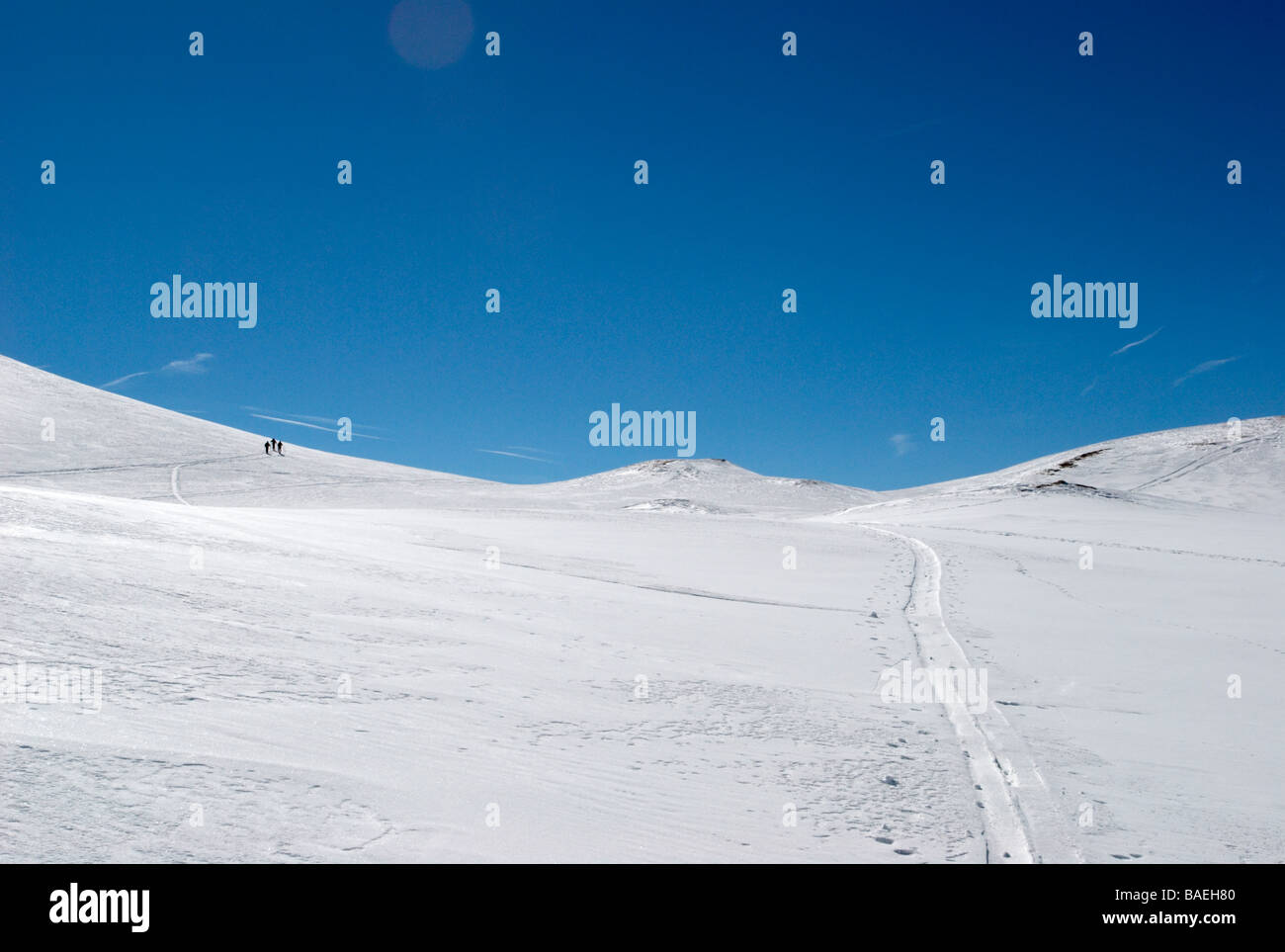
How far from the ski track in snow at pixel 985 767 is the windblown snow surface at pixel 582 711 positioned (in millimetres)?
39

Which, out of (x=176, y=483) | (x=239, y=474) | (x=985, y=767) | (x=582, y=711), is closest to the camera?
(x=985, y=767)

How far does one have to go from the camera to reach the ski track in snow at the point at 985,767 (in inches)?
169

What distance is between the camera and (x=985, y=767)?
5.44 meters

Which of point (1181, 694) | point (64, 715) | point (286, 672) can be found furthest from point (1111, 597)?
point (64, 715)

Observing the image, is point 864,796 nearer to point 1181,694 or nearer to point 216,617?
point 1181,694

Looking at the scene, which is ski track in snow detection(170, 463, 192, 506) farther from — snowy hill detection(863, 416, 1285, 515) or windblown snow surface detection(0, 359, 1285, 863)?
snowy hill detection(863, 416, 1285, 515)

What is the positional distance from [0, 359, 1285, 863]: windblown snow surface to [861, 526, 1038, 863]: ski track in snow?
4cm

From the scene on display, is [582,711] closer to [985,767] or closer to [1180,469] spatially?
[985,767]

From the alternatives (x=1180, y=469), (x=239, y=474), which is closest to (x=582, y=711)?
(x=239, y=474)

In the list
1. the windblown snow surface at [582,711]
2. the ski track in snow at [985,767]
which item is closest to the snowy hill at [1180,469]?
the windblown snow surface at [582,711]

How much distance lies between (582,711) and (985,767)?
283 cm

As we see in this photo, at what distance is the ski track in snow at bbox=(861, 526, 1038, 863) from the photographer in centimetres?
428
